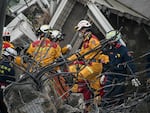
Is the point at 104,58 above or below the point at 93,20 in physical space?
below

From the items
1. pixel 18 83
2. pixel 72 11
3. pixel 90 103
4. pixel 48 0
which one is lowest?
pixel 90 103

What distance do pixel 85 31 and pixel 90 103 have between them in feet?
10.0

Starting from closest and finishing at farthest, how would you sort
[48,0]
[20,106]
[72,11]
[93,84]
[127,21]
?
1. [20,106]
2. [93,84]
3. [127,21]
4. [72,11]
5. [48,0]

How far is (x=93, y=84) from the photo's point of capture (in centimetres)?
843

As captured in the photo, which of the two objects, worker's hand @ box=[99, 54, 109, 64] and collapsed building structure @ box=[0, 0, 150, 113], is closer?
worker's hand @ box=[99, 54, 109, 64]

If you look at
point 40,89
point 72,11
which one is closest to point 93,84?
point 72,11

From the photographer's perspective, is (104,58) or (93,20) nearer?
(104,58)

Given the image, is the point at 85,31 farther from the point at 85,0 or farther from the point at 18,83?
the point at 18,83

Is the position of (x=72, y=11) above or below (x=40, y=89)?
above

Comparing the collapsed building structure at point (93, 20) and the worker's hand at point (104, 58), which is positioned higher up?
the collapsed building structure at point (93, 20)

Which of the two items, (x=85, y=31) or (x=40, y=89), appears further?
(x=85, y=31)

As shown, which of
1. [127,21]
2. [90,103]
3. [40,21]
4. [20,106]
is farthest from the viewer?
[40,21]

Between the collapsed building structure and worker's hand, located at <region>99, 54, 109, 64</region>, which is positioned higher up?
the collapsed building structure

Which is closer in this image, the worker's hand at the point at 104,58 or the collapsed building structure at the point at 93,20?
the worker's hand at the point at 104,58
